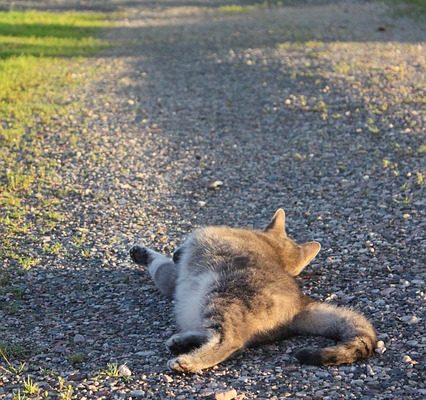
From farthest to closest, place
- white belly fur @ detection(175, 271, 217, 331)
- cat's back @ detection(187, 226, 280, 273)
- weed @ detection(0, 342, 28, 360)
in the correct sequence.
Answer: cat's back @ detection(187, 226, 280, 273) < white belly fur @ detection(175, 271, 217, 331) < weed @ detection(0, 342, 28, 360)

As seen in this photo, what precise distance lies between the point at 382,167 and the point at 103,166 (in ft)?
12.5

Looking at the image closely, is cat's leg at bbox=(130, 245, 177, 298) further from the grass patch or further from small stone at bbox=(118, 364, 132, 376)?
the grass patch

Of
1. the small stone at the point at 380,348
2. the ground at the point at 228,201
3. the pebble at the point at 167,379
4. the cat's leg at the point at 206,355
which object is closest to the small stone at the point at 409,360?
the ground at the point at 228,201

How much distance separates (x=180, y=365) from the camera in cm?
493

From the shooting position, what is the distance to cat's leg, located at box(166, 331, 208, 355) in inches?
203

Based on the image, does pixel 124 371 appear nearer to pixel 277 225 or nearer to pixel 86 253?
pixel 277 225

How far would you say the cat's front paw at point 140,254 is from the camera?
7.03 meters

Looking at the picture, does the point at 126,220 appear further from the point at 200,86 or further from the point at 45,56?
the point at 45,56

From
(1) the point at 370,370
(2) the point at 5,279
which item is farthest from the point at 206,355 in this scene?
(2) the point at 5,279

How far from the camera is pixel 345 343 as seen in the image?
510cm

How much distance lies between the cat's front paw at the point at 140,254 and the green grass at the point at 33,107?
3.17 ft

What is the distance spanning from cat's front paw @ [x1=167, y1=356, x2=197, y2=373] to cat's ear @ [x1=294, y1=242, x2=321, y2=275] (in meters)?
1.97

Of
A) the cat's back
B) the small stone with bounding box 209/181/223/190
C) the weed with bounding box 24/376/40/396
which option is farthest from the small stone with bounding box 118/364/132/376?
the small stone with bounding box 209/181/223/190

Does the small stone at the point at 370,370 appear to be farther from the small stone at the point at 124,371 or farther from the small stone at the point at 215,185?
the small stone at the point at 215,185
